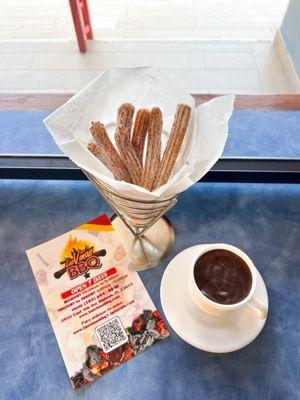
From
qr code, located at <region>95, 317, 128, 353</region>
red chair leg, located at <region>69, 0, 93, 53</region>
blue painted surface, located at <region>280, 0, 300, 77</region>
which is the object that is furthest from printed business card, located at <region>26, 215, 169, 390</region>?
red chair leg, located at <region>69, 0, 93, 53</region>

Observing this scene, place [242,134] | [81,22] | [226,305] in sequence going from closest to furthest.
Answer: [226,305]
[242,134]
[81,22]

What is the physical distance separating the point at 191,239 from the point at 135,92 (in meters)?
0.22

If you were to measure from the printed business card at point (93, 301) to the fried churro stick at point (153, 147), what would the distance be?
5.7 inches

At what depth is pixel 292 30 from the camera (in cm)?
107

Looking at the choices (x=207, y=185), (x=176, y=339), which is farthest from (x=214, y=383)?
(x=207, y=185)

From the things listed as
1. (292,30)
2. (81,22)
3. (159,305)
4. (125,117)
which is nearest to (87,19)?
(81,22)

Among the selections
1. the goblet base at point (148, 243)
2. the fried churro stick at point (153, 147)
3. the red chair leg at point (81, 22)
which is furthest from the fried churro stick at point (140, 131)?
the red chair leg at point (81, 22)

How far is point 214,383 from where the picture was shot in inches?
14.6

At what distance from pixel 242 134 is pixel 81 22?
93 cm

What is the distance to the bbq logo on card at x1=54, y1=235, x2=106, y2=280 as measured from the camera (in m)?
0.44

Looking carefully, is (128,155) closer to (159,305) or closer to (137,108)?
(137,108)

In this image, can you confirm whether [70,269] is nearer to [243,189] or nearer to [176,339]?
[176,339]

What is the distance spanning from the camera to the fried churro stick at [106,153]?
1.19 feet

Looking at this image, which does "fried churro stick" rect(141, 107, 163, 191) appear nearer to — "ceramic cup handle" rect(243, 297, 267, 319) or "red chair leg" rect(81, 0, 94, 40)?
"ceramic cup handle" rect(243, 297, 267, 319)
